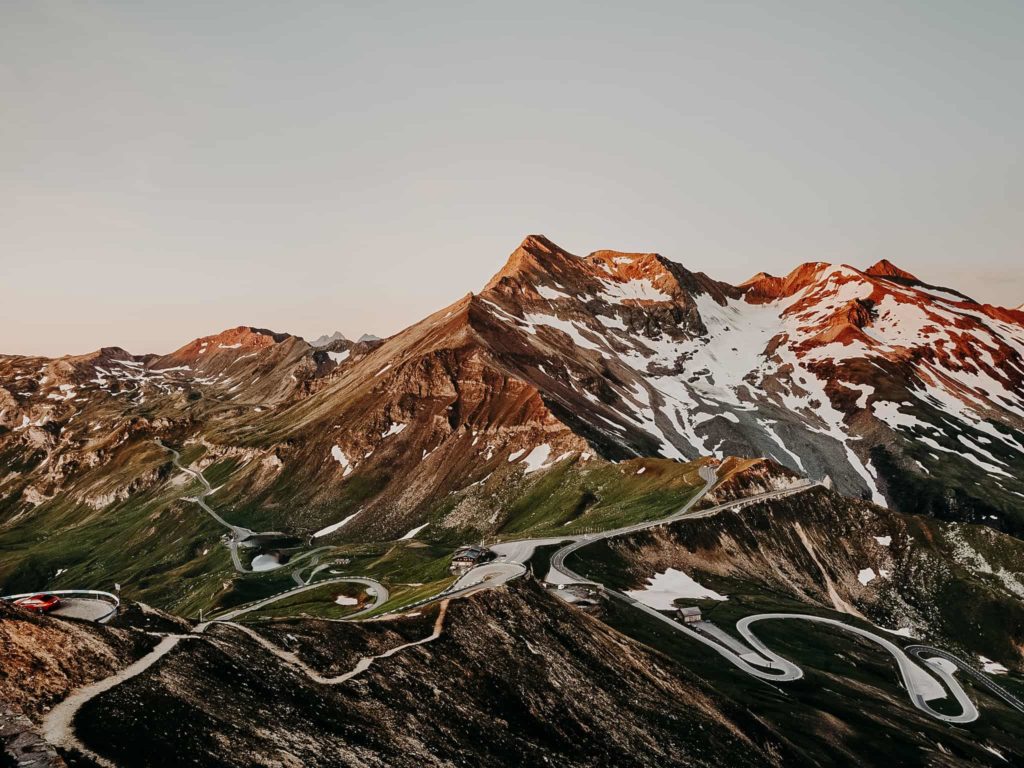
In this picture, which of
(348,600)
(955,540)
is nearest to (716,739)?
(348,600)

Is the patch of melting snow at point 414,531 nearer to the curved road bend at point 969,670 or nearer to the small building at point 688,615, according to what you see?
the small building at point 688,615

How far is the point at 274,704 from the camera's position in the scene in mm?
36156

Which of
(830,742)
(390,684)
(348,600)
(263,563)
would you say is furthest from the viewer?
(263,563)

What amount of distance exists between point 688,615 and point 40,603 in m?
76.3

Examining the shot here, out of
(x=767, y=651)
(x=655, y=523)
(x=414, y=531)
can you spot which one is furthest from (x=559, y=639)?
(x=414, y=531)

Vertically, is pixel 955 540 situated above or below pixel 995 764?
above

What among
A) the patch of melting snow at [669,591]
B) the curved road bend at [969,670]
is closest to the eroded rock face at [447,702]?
the patch of melting snow at [669,591]

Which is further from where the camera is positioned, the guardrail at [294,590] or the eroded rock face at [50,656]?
the guardrail at [294,590]

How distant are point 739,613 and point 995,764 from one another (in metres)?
34.3

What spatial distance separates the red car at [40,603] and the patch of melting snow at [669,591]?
74.7 meters

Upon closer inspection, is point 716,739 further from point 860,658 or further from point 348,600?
point 348,600

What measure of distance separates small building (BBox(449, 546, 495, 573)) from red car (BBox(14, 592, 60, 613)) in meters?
61.9

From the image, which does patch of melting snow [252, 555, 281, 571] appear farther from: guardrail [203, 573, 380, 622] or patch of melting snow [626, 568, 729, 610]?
patch of melting snow [626, 568, 729, 610]

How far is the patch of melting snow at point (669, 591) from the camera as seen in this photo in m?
102
